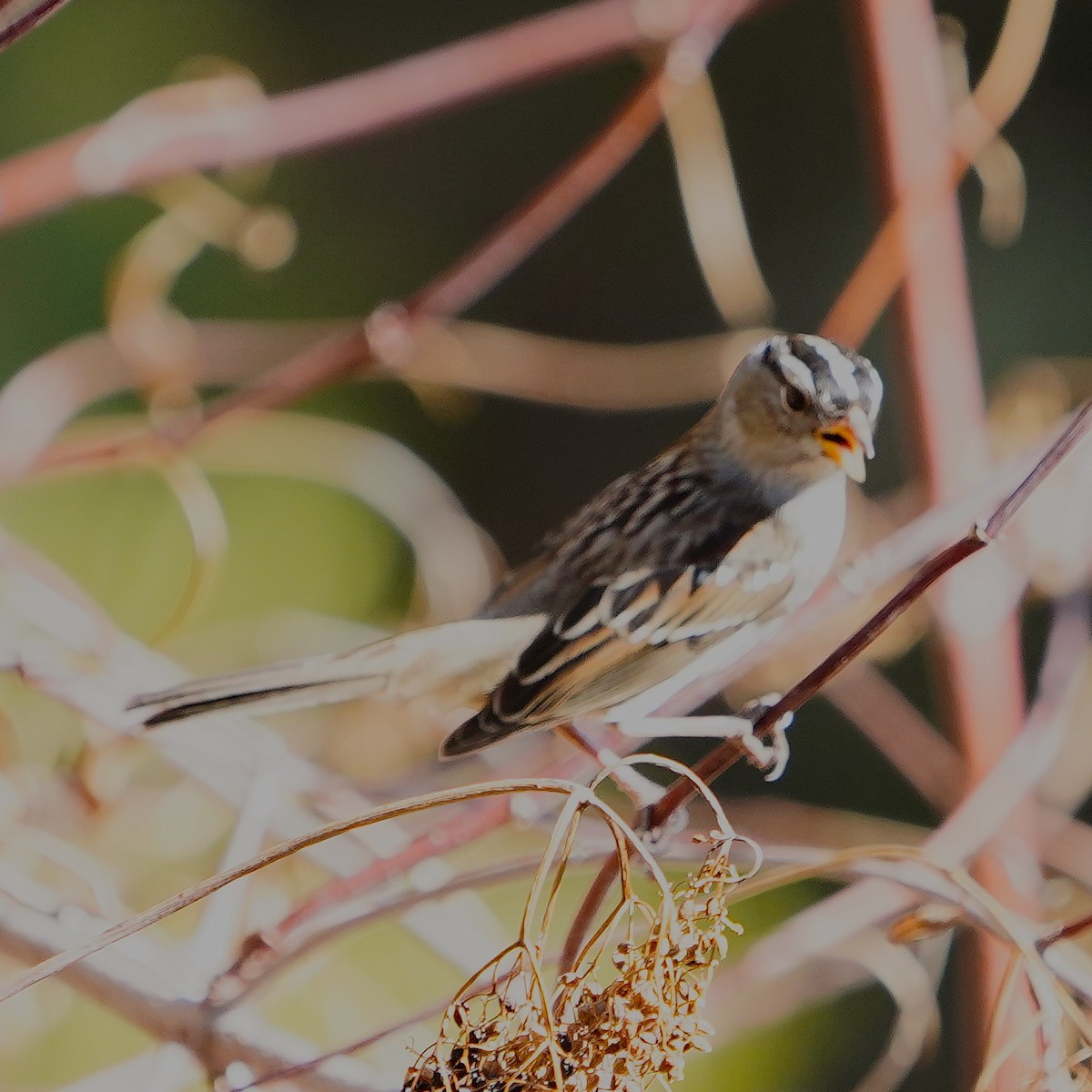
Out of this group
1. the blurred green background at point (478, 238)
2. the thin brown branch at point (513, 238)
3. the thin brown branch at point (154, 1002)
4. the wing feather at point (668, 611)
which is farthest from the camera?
the blurred green background at point (478, 238)

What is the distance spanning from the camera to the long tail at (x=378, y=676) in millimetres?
1305

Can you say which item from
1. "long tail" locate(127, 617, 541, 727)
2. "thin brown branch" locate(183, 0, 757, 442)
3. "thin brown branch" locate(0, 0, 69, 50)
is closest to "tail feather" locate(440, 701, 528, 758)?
"long tail" locate(127, 617, 541, 727)

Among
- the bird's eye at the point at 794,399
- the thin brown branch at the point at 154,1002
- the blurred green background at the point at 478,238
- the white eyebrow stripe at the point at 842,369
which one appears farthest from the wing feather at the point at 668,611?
the blurred green background at the point at 478,238

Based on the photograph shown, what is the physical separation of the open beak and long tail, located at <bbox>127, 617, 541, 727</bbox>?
40 cm

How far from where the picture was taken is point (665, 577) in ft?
5.74

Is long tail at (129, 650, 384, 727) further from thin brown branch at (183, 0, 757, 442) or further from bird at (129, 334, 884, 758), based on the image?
thin brown branch at (183, 0, 757, 442)

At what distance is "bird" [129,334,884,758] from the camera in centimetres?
158

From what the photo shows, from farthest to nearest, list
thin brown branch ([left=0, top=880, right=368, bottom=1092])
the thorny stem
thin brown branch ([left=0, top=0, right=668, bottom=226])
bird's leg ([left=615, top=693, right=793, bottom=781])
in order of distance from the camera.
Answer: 1. thin brown branch ([left=0, top=0, right=668, bottom=226])
2. bird's leg ([left=615, top=693, right=793, bottom=781])
3. thin brown branch ([left=0, top=880, right=368, bottom=1092])
4. the thorny stem

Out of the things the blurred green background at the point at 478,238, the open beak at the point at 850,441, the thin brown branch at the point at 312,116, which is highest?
the blurred green background at the point at 478,238

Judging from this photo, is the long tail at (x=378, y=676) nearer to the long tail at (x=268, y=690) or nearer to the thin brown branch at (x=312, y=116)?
the long tail at (x=268, y=690)

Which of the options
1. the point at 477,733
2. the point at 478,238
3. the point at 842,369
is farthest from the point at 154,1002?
the point at 478,238

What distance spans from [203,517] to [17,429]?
31 cm

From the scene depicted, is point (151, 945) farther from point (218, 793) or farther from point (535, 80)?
point (535, 80)

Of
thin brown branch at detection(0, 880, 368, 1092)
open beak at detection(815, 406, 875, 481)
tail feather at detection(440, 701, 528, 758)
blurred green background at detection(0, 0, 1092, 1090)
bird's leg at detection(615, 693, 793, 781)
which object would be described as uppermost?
blurred green background at detection(0, 0, 1092, 1090)
